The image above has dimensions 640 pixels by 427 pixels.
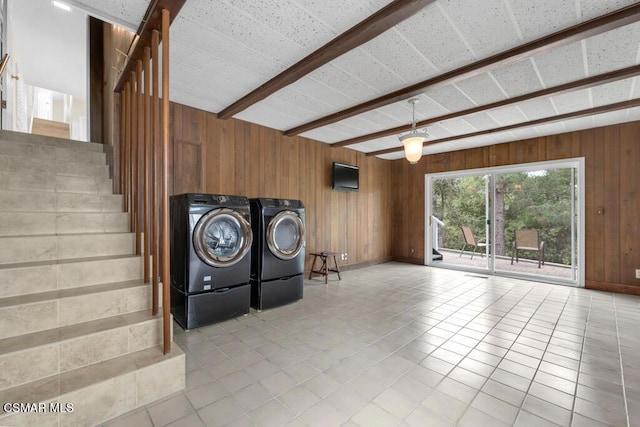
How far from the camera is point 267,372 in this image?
1.92m

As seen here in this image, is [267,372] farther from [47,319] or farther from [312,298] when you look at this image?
[312,298]

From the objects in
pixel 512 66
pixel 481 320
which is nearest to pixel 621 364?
pixel 481 320

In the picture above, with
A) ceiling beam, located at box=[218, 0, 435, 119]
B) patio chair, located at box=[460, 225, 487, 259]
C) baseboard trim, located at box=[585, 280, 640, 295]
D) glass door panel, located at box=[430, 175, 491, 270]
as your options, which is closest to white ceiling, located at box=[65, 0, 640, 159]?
ceiling beam, located at box=[218, 0, 435, 119]

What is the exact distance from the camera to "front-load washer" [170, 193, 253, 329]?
8.63 feet

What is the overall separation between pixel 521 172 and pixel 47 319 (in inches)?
260

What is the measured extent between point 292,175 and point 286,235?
1.46 meters

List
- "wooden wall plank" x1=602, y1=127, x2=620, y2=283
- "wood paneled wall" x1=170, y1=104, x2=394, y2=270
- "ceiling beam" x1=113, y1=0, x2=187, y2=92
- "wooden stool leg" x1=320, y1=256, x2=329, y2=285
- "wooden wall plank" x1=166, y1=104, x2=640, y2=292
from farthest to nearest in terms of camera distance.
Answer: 1. "wooden stool leg" x1=320, y1=256, x2=329, y2=285
2. "wooden wall plank" x1=602, y1=127, x2=620, y2=283
3. "wooden wall plank" x1=166, y1=104, x2=640, y2=292
4. "wood paneled wall" x1=170, y1=104, x2=394, y2=270
5. "ceiling beam" x1=113, y1=0, x2=187, y2=92

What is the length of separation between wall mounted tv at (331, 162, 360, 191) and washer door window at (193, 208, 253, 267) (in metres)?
2.59

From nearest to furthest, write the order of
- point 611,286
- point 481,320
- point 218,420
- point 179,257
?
point 218,420 < point 179,257 < point 481,320 < point 611,286

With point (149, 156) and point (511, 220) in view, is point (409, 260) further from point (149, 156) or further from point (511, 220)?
point (149, 156)

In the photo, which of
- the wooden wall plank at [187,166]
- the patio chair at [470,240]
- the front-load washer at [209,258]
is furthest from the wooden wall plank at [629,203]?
the wooden wall plank at [187,166]

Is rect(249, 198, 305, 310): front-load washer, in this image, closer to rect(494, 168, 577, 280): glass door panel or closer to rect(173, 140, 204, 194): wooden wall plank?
rect(173, 140, 204, 194): wooden wall plank

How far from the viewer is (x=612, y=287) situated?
408cm

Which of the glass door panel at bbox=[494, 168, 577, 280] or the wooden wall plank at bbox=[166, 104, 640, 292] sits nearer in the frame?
the wooden wall plank at bbox=[166, 104, 640, 292]
